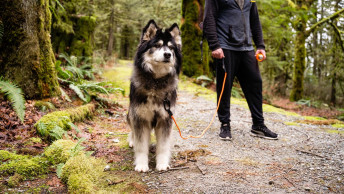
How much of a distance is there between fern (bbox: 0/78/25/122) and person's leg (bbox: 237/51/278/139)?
3711 millimetres

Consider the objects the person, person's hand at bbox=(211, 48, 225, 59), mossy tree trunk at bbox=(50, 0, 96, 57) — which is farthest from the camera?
mossy tree trunk at bbox=(50, 0, 96, 57)

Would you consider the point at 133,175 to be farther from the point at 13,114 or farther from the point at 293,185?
the point at 13,114

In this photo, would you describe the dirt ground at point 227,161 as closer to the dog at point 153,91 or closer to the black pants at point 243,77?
the dog at point 153,91

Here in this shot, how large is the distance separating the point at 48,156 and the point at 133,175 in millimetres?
1093

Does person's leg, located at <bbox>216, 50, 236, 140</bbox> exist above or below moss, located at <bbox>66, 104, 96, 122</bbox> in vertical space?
above

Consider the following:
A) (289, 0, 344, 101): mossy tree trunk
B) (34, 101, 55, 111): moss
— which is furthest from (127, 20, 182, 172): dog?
(289, 0, 344, 101): mossy tree trunk

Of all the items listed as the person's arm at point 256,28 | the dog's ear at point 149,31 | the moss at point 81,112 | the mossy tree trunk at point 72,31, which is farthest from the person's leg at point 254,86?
the mossy tree trunk at point 72,31

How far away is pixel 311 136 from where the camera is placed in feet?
14.2

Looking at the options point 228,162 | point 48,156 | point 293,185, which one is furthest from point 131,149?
point 293,185

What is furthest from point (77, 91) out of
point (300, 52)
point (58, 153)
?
point (300, 52)

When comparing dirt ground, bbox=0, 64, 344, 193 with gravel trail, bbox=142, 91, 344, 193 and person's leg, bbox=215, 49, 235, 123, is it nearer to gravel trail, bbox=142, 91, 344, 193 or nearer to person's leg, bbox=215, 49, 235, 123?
gravel trail, bbox=142, 91, 344, 193

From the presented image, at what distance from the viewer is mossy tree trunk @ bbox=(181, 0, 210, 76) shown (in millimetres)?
10562

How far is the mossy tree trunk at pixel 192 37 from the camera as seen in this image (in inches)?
416

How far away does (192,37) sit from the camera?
10.6m
